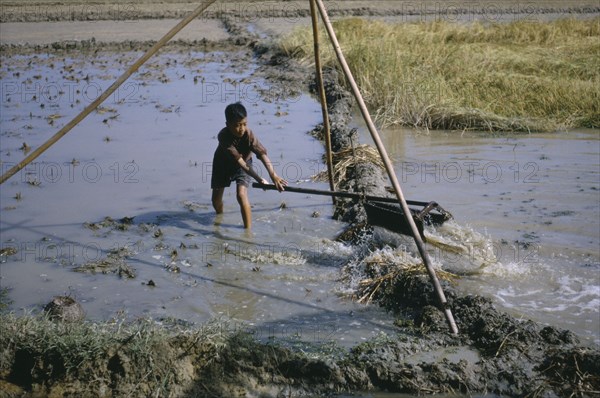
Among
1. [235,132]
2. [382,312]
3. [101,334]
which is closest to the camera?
[101,334]

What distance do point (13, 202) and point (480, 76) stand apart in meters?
6.23

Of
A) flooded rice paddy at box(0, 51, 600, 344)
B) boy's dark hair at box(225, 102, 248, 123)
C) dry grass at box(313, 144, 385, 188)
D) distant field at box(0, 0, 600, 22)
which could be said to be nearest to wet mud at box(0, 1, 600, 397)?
flooded rice paddy at box(0, 51, 600, 344)

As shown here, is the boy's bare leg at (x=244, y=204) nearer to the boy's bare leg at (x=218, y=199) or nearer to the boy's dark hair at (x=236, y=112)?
the boy's bare leg at (x=218, y=199)

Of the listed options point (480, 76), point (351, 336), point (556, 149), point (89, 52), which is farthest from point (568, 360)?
point (89, 52)

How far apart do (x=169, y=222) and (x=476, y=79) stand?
5327 mm

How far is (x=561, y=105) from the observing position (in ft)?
29.1

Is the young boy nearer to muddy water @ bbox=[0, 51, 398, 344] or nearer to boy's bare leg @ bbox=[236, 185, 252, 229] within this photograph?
boy's bare leg @ bbox=[236, 185, 252, 229]

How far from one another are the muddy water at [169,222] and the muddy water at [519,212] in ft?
2.97

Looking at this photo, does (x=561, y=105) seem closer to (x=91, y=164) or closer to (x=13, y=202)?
(x=91, y=164)

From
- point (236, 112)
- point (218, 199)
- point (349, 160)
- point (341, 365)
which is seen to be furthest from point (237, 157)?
point (341, 365)

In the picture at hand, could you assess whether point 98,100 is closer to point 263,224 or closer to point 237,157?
point 237,157

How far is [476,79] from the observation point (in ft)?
32.1

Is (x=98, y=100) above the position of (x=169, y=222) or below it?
above

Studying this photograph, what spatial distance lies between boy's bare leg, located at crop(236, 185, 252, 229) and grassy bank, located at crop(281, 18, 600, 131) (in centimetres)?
333
